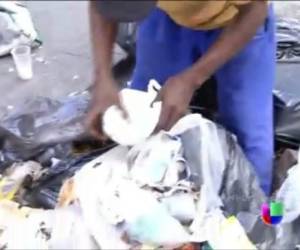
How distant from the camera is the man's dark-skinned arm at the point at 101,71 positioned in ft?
5.54

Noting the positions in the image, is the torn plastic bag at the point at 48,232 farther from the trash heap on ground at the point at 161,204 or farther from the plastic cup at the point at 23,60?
the plastic cup at the point at 23,60

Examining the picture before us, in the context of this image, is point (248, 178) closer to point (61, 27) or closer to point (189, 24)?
point (189, 24)

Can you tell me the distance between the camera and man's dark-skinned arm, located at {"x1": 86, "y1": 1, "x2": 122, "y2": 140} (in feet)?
5.54

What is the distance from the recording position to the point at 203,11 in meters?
1.71

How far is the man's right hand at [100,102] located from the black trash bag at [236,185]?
23 centimetres

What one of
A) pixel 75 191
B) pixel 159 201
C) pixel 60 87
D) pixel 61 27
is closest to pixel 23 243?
pixel 75 191

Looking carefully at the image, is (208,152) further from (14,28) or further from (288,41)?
(14,28)

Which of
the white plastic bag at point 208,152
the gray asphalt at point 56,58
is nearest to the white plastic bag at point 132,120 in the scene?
the white plastic bag at point 208,152

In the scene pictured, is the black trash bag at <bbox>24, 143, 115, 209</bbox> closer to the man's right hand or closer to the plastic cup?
the man's right hand

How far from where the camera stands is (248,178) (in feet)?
6.25

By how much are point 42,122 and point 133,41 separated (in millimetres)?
794

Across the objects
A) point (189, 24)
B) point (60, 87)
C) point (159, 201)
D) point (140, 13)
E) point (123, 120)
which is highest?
point (140, 13)

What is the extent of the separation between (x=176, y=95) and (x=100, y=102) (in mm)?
167

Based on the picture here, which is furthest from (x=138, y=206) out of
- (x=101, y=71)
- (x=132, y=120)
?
(x=101, y=71)
